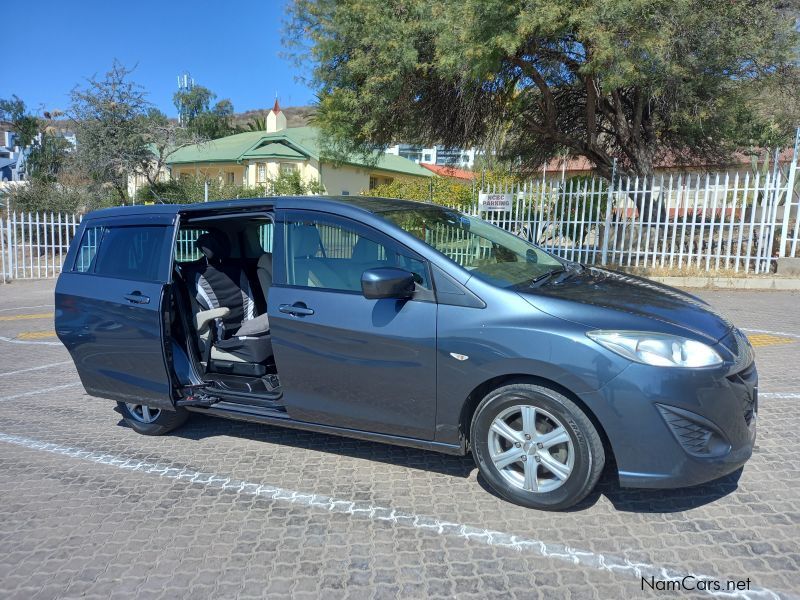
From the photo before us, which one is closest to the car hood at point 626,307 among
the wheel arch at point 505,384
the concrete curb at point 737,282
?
the wheel arch at point 505,384

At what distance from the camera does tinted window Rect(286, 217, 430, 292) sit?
3.82 meters

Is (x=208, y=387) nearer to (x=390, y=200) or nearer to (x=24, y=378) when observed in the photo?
(x=390, y=200)

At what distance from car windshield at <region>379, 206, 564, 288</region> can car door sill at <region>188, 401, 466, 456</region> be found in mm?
1041

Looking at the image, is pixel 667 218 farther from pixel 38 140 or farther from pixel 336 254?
pixel 38 140

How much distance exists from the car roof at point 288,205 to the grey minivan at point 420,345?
0.02 meters

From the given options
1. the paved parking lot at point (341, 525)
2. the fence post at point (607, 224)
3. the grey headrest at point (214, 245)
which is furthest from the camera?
the fence post at point (607, 224)

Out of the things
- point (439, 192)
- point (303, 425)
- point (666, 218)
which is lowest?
point (303, 425)

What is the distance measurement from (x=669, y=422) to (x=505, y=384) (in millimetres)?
852

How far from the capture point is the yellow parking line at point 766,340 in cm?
719

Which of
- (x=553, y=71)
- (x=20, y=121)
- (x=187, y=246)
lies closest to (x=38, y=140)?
(x=20, y=121)

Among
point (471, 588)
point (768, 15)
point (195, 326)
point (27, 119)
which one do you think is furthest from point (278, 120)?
point (471, 588)

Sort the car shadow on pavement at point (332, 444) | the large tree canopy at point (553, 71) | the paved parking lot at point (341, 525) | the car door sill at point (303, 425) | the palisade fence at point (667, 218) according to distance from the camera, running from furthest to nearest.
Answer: the palisade fence at point (667, 218) → the large tree canopy at point (553, 71) → the car shadow on pavement at point (332, 444) → the car door sill at point (303, 425) → the paved parking lot at point (341, 525)

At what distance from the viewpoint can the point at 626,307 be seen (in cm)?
338

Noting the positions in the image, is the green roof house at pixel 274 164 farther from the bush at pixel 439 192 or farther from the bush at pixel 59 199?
the bush at pixel 439 192
